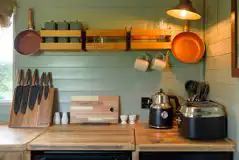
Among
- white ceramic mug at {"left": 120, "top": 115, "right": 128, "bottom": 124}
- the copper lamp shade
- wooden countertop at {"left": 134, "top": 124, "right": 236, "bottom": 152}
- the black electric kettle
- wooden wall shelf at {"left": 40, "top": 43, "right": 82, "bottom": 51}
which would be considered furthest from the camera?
white ceramic mug at {"left": 120, "top": 115, "right": 128, "bottom": 124}

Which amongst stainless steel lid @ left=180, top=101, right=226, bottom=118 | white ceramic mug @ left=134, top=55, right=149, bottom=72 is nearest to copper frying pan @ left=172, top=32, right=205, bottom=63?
white ceramic mug @ left=134, top=55, right=149, bottom=72

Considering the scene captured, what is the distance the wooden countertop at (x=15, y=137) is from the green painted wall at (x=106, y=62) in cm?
36

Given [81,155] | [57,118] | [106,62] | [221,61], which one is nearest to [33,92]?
[57,118]

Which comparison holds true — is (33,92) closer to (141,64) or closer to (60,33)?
(60,33)

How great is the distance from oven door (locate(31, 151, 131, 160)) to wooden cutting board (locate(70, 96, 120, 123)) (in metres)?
0.67

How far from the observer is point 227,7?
1.99m

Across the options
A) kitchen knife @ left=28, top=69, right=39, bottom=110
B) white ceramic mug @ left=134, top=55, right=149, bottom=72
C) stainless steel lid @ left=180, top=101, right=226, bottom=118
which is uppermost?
white ceramic mug @ left=134, top=55, right=149, bottom=72

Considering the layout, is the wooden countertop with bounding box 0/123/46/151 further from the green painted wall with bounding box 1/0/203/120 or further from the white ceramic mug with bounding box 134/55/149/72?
the white ceramic mug with bounding box 134/55/149/72

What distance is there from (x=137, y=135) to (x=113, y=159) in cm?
30

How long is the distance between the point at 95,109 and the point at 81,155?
0.71m

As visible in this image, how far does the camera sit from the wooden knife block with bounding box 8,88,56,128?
96.3 inches

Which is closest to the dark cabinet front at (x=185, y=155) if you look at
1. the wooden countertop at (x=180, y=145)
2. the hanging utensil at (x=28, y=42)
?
the wooden countertop at (x=180, y=145)

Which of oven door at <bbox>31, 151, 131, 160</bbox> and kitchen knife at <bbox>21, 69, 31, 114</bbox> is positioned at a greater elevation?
kitchen knife at <bbox>21, 69, 31, 114</bbox>

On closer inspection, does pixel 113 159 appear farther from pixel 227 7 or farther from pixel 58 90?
pixel 227 7
